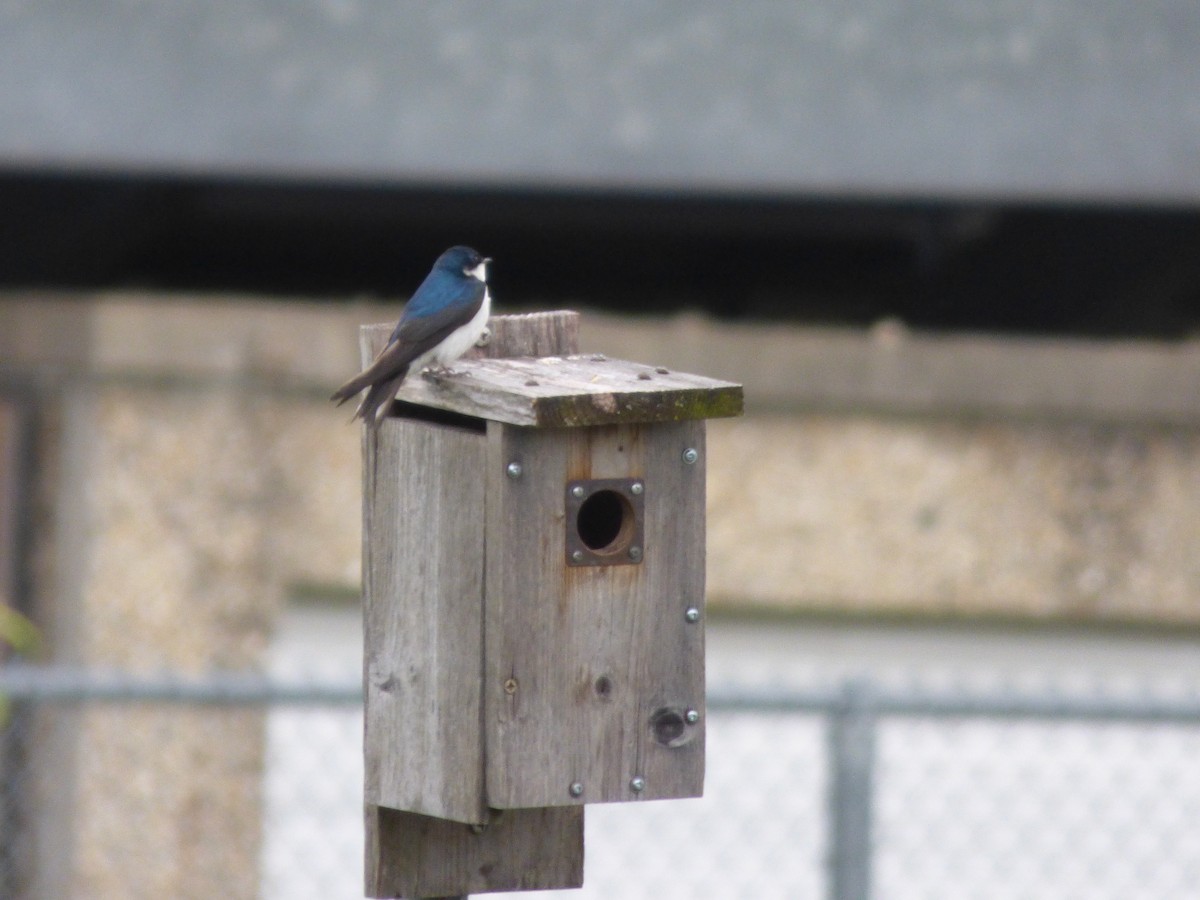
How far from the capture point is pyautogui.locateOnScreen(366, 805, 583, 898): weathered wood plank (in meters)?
2.84

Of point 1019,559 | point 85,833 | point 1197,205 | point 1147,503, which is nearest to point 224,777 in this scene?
point 85,833

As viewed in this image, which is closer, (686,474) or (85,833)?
(686,474)

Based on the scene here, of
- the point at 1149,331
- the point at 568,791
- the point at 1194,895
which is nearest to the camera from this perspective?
the point at 568,791

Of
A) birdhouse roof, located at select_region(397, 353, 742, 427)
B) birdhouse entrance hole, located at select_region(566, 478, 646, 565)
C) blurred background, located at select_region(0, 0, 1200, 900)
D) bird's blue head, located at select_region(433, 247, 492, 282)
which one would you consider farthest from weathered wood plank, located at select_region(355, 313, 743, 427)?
blurred background, located at select_region(0, 0, 1200, 900)

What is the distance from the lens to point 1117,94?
5562mm

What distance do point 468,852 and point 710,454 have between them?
2793 mm

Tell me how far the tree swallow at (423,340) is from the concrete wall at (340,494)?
89.0 inches

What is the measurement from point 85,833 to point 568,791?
3105 millimetres

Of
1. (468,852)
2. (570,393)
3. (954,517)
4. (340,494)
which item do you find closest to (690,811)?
(954,517)

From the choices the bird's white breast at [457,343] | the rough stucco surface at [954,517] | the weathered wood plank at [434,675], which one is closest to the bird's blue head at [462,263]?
the bird's white breast at [457,343]

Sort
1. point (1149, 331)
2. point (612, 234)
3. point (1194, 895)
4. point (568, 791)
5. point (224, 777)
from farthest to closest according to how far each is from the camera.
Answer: point (612, 234)
point (1149, 331)
point (224, 777)
point (1194, 895)
point (568, 791)

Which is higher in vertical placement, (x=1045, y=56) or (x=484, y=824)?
(x=1045, y=56)

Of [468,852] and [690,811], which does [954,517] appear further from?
[468,852]

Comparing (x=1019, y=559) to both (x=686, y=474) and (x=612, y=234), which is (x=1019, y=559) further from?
(x=686, y=474)
